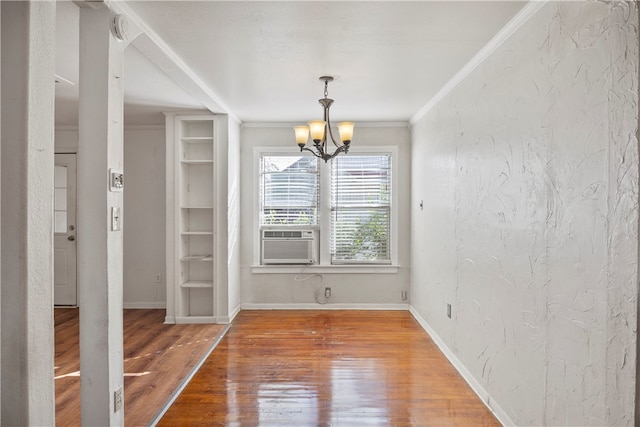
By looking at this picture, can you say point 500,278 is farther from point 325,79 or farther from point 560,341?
point 325,79

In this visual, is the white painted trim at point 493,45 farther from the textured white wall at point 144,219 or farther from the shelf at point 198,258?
the textured white wall at point 144,219

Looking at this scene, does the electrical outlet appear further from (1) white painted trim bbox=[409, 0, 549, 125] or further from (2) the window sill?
(2) the window sill

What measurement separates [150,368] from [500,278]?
A: 2.81 meters

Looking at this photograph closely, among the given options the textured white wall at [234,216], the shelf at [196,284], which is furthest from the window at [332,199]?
the shelf at [196,284]

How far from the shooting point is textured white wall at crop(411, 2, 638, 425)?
5.29ft

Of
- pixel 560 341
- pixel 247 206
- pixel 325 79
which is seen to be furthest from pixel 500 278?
pixel 247 206

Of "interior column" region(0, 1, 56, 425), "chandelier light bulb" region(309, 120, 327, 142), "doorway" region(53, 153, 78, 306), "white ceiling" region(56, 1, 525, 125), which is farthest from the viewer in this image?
"doorway" region(53, 153, 78, 306)

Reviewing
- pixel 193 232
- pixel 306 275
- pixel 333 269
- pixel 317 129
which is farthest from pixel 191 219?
pixel 317 129

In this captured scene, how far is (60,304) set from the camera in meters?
5.70

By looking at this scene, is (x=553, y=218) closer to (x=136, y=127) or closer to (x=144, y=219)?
(x=144, y=219)

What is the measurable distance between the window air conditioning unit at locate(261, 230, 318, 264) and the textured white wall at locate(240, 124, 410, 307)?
0.19 metres

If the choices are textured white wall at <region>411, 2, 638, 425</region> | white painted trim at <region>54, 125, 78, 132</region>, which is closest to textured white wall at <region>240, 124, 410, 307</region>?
textured white wall at <region>411, 2, 638, 425</region>

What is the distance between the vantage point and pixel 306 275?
5.63 m

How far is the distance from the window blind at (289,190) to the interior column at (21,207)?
4016mm
